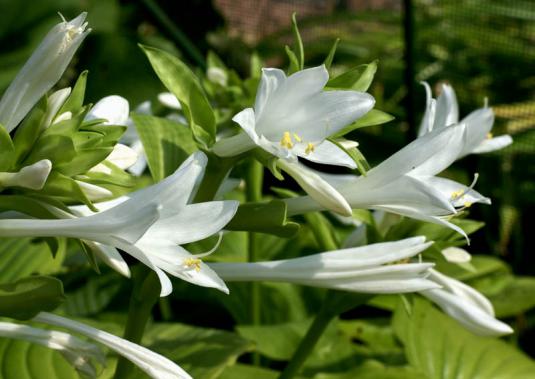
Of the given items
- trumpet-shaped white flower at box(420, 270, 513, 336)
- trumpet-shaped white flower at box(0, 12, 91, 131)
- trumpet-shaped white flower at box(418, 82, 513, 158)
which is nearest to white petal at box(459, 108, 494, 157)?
trumpet-shaped white flower at box(418, 82, 513, 158)

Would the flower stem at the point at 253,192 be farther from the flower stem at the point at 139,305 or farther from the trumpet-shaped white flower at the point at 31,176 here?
the trumpet-shaped white flower at the point at 31,176

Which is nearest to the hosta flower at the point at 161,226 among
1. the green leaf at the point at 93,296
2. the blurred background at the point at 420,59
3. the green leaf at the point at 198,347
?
the green leaf at the point at 198,347

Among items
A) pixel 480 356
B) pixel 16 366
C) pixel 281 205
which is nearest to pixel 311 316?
pixel 480 356

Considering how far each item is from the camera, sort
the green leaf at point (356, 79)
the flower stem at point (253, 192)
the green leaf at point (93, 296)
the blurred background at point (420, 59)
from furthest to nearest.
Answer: the blurred background at point (420, 59)
the green leaf at point (93, 296)
the flower stem at point (253, 192)
the green leaf at point (356, 79)

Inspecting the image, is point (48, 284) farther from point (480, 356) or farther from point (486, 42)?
point (486, 42)

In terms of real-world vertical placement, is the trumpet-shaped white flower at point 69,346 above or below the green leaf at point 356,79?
below

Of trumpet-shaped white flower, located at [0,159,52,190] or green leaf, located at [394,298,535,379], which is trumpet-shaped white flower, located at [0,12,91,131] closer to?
trumpet-shaped white flower, located at [0,159,52,190]

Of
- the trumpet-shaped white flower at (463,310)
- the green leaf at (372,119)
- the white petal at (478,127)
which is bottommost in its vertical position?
the trumpet-shaped white flower at (463,310)
